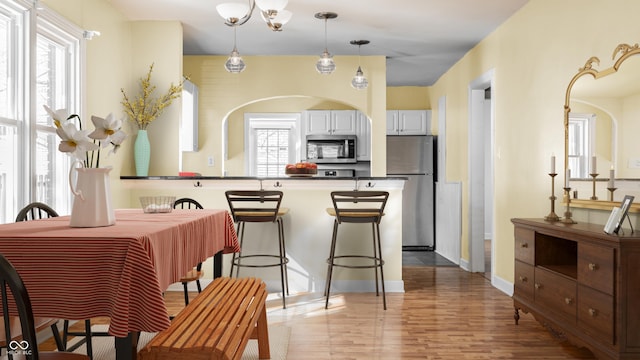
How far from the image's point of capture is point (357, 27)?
512cm

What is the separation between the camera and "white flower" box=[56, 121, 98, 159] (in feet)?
6.37

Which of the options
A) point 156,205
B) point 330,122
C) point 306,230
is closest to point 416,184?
point 330,122

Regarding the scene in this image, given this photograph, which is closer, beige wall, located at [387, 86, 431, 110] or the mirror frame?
the mirror frame

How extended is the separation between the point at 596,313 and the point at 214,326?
2047 mm

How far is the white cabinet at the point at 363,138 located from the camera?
7543 mm

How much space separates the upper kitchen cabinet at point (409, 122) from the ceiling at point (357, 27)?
1459 mm

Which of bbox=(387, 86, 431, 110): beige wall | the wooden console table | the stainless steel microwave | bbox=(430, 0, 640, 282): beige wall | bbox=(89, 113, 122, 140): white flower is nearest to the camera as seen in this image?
bbox=(89, 113, 122, 140): white flower

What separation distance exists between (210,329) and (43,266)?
619mm

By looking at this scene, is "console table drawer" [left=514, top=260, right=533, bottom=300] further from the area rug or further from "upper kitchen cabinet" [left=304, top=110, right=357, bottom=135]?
"upper kitchen cabinet" [left=304, top=110, right=357, bottom=135]

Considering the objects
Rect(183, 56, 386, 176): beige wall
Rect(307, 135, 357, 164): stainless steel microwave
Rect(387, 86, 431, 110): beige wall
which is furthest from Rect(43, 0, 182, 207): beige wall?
Rect(387, 86, 431, 110): beige wall

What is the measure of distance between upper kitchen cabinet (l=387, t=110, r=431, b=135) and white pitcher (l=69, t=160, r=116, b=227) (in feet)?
20.8

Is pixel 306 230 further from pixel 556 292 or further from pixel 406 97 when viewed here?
pixel 406 97

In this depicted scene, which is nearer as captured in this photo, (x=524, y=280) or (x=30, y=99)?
(x=30, y=99)

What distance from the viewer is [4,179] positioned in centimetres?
308
